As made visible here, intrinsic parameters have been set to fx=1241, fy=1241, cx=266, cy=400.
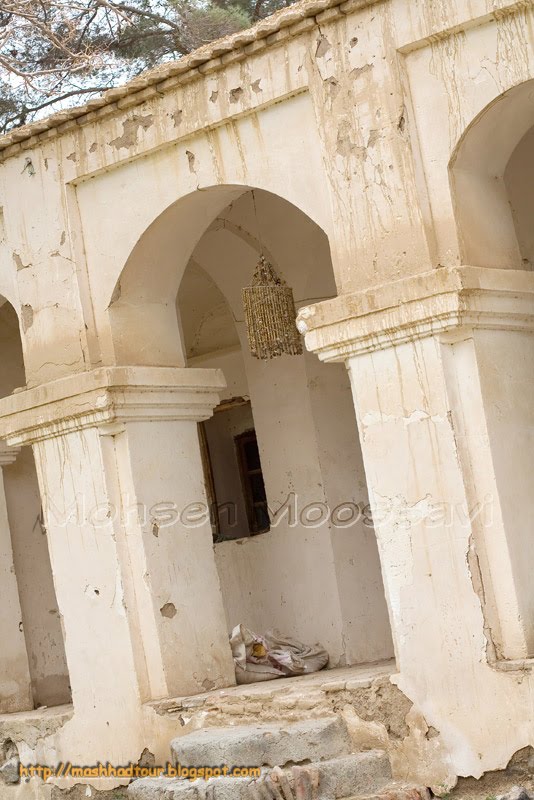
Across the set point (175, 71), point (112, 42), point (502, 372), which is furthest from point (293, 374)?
point (112, 42)

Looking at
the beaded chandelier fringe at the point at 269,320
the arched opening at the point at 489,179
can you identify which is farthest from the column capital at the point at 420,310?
the beaded chandelier fringe at the point at 269,320

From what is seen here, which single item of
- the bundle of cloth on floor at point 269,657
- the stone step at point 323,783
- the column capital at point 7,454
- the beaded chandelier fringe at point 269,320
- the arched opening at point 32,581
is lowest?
the stone step at point 323,783

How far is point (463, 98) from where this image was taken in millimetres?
6359

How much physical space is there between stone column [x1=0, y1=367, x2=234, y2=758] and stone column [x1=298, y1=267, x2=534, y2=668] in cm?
170

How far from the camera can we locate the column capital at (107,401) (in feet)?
25.3

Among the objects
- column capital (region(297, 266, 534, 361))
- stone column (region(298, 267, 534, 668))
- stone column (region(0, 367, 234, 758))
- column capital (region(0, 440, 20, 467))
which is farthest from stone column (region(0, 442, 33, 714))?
stone column (region(298, 267, 534, 668))

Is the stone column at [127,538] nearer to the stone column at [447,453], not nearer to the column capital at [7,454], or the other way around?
the column capital at [7,454]

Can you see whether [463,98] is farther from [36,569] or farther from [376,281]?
[36,569]

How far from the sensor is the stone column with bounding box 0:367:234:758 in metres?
7.73

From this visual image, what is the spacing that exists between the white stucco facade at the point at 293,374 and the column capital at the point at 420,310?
0.02 metres

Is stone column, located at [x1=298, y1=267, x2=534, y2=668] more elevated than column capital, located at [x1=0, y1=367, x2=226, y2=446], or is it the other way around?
column capital, located at [x1=0, y1=367, x2=226, y2=446]

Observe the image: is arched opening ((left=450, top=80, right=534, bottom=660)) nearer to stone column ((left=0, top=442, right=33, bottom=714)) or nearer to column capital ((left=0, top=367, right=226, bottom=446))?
column capital ((left=0, top=367, right=226, bottom=446))

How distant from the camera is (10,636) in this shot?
32.7ft

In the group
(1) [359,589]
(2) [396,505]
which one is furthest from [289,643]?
(2) [396,505]
